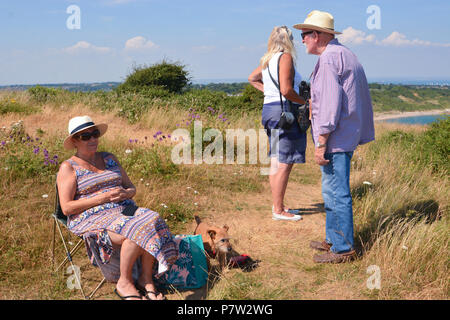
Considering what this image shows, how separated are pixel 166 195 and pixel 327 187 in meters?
2.22

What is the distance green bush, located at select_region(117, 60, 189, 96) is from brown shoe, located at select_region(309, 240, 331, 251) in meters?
14.0

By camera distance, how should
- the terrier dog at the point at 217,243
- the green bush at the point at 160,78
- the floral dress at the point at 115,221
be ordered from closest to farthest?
the floral dress at the point at 115,221 → the terrier dog at the point at 217,243 → the green bush at the point at 160,78

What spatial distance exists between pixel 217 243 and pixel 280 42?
2.15 metres

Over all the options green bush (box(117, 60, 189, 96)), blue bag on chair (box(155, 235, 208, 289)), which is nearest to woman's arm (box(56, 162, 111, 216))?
blue bag on chair (box(155, 235, 208, 289))

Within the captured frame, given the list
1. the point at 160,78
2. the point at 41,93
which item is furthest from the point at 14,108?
the point at 160,78

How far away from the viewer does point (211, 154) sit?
7246 mm

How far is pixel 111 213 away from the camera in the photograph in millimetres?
3002

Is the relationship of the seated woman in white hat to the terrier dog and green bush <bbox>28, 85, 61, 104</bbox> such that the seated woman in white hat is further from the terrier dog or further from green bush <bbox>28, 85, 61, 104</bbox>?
green bush <bbox>28, 85, 61, 104</bbox>

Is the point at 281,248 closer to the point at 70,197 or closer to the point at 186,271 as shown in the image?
the point at 186,271

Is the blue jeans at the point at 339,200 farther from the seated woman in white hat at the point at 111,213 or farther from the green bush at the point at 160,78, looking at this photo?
the green bush at the point at 160,78

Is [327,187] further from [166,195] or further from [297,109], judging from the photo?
[166,195]

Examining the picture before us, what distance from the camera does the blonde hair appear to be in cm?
393

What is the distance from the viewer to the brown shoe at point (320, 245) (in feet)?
12.2

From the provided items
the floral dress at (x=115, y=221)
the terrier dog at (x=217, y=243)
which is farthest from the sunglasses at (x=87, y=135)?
the terrier dog at (x=217, y=243)
